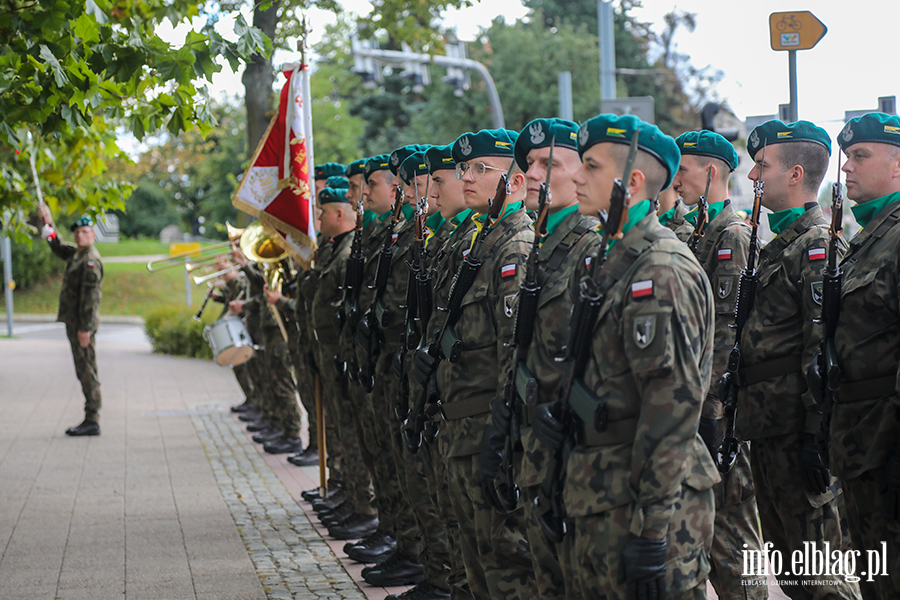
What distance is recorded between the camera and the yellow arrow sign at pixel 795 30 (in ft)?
19.2

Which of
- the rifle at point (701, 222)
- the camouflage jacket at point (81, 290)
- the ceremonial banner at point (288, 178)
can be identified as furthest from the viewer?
the camouflage jacket at point (81, 290)

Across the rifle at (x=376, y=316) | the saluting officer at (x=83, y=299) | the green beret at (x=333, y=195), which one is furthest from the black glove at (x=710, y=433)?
the saluting officer at (x=83, y=299)

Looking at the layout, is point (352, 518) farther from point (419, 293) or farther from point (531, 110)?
point (531, 110)

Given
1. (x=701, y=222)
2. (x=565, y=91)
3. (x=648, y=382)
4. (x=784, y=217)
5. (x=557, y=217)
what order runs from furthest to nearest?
(x=565, y=91) < (x=701, y=222) < (x=784, y=217) < (x=557, y=217) < (x=648, y=382)

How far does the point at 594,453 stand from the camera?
2855 mm

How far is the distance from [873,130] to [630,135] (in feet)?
4.31

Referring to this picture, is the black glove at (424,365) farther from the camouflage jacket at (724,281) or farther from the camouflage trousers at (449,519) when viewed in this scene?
the camouflage jacket at (724,281)

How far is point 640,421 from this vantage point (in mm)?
A: 2746

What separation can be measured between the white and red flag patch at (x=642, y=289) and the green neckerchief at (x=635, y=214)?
0.24 metres

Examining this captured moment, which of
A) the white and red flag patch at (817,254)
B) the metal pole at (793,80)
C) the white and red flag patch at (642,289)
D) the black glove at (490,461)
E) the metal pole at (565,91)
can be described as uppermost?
the metal pole at (565,91)

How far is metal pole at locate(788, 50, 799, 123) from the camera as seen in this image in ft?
18.1

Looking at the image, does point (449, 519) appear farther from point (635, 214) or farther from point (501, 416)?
point (635, 214)

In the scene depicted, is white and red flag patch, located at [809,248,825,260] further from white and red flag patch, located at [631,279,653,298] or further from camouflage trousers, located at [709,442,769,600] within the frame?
white and red flag patch, located at [631,279,653,298]

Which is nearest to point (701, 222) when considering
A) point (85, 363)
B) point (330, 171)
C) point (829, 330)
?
point (829, 330)
